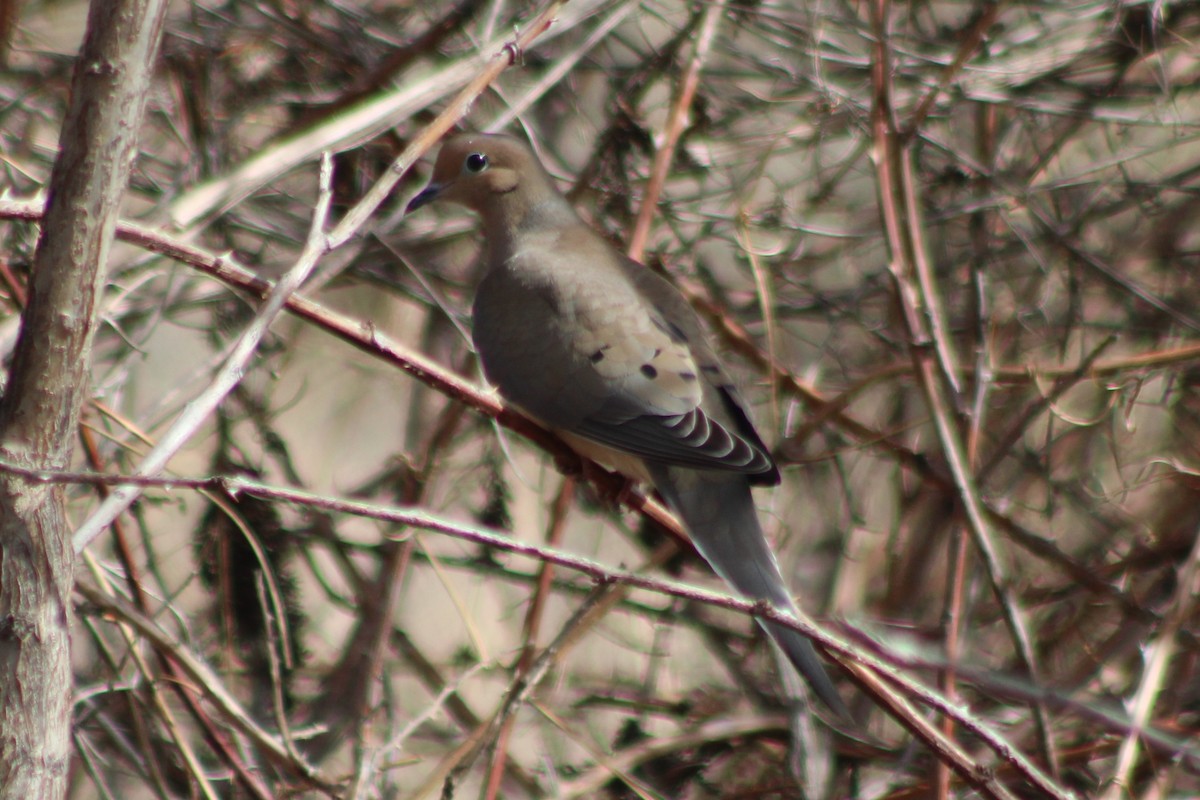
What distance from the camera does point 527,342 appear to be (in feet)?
9.39

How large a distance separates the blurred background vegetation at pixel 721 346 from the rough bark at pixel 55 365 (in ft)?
6.03

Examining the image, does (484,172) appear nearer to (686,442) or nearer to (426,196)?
(426,196)

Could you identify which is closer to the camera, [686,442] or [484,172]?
[686,442]

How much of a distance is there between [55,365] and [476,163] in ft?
7.18

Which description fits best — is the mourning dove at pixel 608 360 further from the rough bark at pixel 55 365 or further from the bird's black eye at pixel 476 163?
the rough bark at pixel 55 365

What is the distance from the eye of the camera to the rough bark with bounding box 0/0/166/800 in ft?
3.76

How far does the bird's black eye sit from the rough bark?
2088mm

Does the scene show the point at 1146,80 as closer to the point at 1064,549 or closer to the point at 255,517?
the point at 1064,549

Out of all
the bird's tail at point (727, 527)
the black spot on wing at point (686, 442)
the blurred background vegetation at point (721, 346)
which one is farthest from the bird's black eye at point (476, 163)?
the bird's tail at point (727, 527)

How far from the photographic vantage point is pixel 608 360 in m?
2.78

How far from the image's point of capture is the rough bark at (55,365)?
1.15 meters

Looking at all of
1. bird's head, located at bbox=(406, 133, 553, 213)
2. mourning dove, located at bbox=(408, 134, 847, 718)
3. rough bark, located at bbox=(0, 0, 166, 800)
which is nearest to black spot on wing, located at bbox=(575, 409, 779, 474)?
mourning dove, located at bbox=(408, 134, 847, 718)

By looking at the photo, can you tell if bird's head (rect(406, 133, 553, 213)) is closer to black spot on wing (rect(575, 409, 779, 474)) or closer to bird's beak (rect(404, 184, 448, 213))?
bird's beak (rect(404, 184, 448, 213))

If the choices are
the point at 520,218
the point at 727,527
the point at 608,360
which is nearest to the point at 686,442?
the point at 727,527
